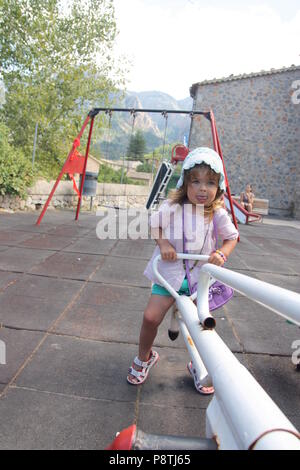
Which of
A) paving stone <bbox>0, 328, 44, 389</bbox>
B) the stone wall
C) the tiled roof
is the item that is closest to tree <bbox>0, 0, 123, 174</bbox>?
the stone wall

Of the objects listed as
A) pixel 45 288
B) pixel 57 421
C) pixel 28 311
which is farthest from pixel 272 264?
pixel 57 421

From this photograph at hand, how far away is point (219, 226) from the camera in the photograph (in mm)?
1828

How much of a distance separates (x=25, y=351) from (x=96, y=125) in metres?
11.7

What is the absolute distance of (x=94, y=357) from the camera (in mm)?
2078

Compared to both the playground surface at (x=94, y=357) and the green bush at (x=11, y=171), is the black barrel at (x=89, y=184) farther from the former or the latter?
the playground surface at (x=94, y=357)

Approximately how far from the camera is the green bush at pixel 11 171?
308 inches

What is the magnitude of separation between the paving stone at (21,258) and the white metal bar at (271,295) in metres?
3.22

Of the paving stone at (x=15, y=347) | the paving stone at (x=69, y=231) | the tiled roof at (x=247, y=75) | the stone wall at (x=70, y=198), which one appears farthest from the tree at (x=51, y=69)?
the paving stone at (x=15, y=347)

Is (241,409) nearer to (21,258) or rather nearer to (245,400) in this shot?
(245,400)

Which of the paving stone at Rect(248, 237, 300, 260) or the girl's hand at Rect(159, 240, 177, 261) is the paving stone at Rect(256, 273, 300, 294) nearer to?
the paving stone at Rect(248, 237, 300, 260)

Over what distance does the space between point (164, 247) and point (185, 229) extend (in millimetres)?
163
